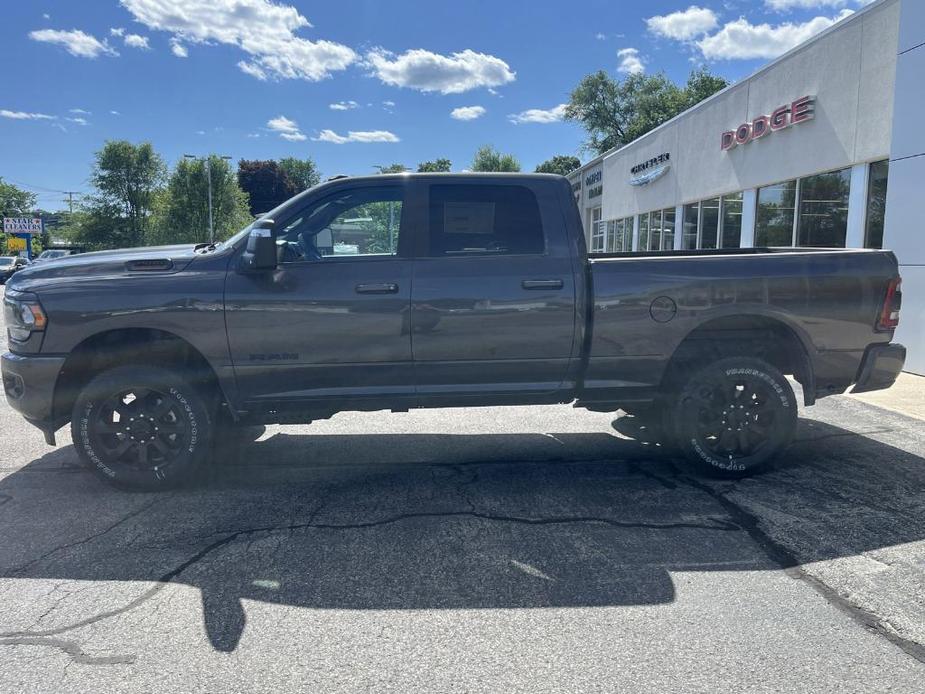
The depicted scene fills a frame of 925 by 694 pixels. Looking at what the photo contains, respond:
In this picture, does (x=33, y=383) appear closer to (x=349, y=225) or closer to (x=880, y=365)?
(x=349, y=225)

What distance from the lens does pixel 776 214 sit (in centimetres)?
1399

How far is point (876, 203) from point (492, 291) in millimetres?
8952

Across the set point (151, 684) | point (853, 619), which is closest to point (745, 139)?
point (853, 619)

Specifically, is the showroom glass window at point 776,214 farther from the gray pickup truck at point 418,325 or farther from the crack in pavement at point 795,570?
the crack in pavement at point 795,570

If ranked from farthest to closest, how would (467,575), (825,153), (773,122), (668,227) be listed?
(668,227)
(773,122)
(825,153)
(467,575)

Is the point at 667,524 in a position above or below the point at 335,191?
below

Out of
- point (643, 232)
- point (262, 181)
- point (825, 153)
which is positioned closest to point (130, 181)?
point (262, 181)

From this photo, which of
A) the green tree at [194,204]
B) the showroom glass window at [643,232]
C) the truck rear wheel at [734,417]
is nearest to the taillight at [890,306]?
the truck rear wheel at [734,417]

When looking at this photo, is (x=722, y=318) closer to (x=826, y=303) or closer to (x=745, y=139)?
(x=826, y=303)

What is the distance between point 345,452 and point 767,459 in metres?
3.34

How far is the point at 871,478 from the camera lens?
16.9ft

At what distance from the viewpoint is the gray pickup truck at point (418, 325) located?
15.2 feet

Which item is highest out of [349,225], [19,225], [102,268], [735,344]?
[19,225]

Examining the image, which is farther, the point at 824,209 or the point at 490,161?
the point at 490,161
